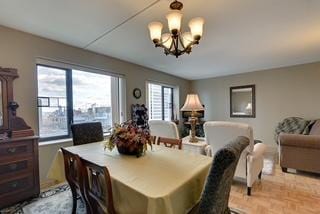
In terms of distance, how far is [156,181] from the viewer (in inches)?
52.0

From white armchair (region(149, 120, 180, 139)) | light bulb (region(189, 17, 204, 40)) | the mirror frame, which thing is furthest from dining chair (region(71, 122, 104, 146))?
light bulb (region(189, 17, 204, 40))

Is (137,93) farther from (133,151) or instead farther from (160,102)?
(133,151)

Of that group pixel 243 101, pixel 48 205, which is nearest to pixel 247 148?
pixel 48 205

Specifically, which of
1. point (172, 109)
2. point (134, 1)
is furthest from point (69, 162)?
point (172, 109)

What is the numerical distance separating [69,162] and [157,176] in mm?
947

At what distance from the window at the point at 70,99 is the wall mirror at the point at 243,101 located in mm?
3584

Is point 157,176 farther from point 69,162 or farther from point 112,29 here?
point 112,29

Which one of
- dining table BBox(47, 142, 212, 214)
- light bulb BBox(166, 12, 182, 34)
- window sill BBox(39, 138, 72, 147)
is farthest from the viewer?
window sill BBox(39, 138, 72, 147)

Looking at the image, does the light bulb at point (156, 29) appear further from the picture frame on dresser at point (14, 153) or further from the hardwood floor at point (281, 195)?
the hardwood floor at point (281, 195)

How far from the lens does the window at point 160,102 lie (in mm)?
5230

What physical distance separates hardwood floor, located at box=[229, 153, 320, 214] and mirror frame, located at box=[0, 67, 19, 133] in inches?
122

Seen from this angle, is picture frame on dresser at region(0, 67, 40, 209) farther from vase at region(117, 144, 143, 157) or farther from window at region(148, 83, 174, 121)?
window at region(148, 83, 174, 121)

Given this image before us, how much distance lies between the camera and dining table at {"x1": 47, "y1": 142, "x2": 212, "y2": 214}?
1149 millimetres

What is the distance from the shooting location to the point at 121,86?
424cm
